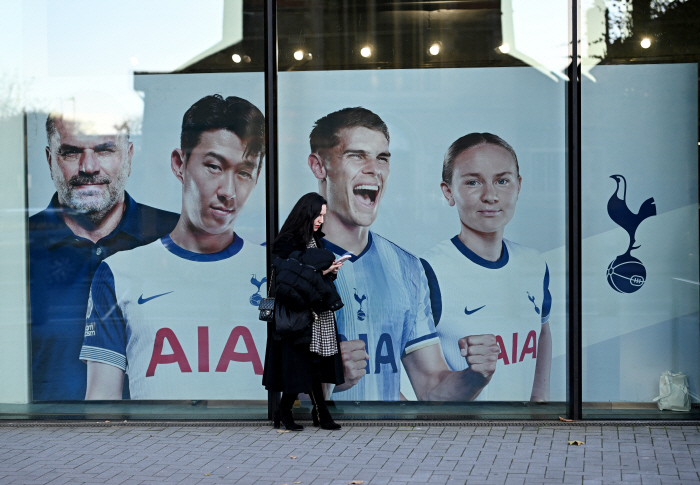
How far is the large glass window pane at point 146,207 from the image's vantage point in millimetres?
7277

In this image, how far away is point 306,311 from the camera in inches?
249

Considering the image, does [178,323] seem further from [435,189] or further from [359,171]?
[435,189]

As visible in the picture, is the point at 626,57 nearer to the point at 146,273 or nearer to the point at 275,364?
the point at 275,364

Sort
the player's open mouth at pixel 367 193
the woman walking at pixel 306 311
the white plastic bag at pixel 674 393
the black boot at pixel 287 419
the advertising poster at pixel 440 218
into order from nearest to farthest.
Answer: the woman walking at pixel 306 311 < the black boot at pixel 287 419 < the white plastic bag at pixel 674 393 < the advertising poster at pixel 440 218 < the player's open mouth at pixel 367 193

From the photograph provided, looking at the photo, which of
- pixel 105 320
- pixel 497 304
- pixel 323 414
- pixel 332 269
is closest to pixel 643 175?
pixel 497 304

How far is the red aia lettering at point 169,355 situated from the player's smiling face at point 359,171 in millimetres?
1991

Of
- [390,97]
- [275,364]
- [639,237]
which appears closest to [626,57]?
[639,237]

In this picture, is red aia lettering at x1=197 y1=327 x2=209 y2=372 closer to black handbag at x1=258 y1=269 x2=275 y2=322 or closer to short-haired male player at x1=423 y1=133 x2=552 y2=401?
black handbag at x1=258 y1=269 x2=275 y2=322

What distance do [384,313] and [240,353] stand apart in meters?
1.41

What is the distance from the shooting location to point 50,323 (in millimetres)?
7383

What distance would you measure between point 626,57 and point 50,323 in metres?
5.89

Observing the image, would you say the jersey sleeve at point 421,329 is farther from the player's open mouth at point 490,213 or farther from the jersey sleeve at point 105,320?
the jersey sleeve at point 105,320

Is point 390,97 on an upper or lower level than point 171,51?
lower

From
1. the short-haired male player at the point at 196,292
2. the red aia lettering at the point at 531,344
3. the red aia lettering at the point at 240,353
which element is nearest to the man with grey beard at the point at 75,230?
the short-haired male player at the point at 196,292
